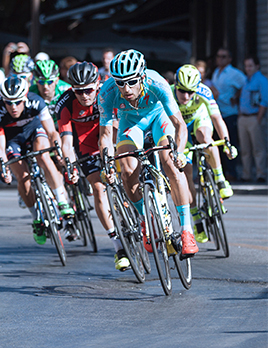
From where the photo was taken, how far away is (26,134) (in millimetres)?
8578

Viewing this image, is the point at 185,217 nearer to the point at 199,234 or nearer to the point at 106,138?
the point at 106,138

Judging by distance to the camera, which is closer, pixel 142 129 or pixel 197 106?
pixel 142 129

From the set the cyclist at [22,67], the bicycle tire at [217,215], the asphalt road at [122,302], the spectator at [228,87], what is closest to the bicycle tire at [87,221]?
the asphalt road at [122,302]

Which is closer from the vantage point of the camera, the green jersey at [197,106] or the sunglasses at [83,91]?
the sunglasses at [83,91]

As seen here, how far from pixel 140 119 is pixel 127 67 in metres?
0.73

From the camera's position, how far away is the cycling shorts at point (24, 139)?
8523 mm

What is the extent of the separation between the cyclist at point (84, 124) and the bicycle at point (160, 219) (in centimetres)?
79

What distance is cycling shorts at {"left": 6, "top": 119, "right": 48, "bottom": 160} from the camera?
28.0 feet

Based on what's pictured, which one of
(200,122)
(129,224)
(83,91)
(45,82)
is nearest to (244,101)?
(45,82)

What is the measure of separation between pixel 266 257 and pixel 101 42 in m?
19.3

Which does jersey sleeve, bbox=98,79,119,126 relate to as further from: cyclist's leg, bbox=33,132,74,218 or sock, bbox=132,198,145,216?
cyclist's leg, bbox=33,132,74,218

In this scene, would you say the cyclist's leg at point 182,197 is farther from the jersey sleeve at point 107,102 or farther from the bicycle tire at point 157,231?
the jersey sleeve at point 107,102

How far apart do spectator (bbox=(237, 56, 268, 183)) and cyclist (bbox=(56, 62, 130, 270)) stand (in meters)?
7.38

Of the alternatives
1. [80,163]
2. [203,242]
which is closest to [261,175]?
[203,242]
